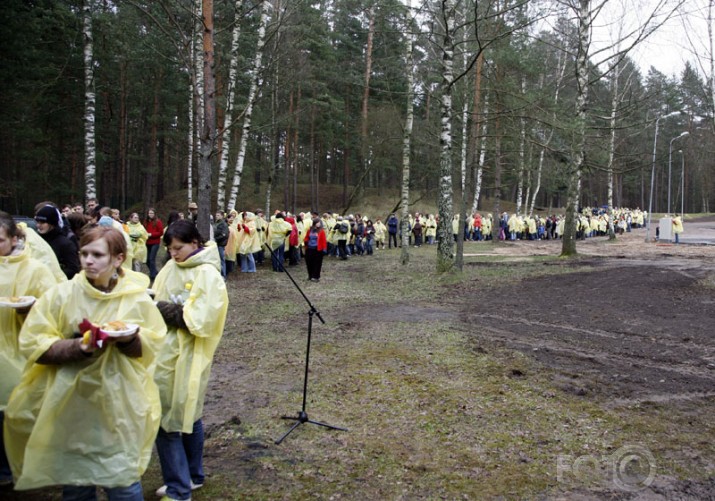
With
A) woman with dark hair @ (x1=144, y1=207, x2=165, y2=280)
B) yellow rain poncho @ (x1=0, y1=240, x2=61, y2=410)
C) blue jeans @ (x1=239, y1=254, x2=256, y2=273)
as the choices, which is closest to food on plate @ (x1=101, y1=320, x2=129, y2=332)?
yellow rain poncho @ (x1=0, y1=240, x2=61, y2=410)

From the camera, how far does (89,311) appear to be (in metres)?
2.76

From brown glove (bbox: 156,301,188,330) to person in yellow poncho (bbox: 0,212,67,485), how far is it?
79 cm

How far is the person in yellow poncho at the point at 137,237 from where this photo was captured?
12726 mm

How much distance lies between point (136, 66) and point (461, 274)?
74.3 ft

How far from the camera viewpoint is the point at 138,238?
12.9 metres

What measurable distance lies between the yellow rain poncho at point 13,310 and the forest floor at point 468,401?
0.79 m

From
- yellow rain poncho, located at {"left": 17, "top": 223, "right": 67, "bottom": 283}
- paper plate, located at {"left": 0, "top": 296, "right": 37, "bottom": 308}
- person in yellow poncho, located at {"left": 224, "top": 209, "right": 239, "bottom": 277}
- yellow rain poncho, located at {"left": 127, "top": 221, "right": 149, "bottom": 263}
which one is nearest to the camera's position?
paper plate, located at {"left": 0, "top": 296, "right": 37, "bottom": 308}

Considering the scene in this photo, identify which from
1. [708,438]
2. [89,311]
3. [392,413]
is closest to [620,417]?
[708,438]

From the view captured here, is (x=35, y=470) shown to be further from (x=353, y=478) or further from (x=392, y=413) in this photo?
(x=392, y=413)

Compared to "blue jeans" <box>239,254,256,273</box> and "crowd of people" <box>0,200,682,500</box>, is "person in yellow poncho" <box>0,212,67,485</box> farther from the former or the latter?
"blue jeans" <box>239,254,256,273</box>

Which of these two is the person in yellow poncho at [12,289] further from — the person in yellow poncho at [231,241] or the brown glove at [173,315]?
the person in yellow poncho at [231,241]

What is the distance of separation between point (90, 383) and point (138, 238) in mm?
10937

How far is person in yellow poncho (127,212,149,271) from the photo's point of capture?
41.8 feet

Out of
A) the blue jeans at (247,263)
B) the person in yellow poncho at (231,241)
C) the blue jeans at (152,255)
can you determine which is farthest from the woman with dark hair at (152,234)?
the blue jeans at (247,263)
